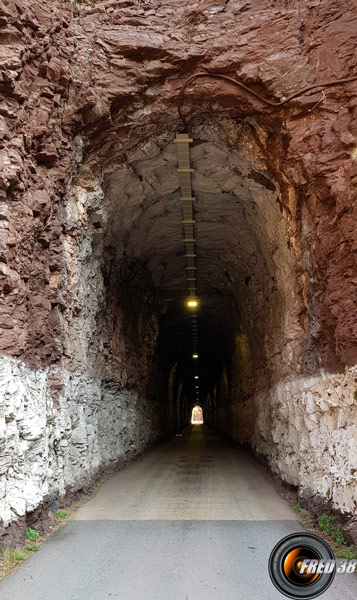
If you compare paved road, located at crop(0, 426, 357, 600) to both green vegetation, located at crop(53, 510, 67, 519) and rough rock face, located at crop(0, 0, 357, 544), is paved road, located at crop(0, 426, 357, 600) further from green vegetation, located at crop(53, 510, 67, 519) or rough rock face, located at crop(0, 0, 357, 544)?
rough rock face, located at crop(0, 0, 357, 544)

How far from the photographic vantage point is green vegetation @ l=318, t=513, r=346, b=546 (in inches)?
267

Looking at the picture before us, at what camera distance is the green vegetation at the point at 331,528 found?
267 inches

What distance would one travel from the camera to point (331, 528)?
23.6ft

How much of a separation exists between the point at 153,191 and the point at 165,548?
9152 millimetres

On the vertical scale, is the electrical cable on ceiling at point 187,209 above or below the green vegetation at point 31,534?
above

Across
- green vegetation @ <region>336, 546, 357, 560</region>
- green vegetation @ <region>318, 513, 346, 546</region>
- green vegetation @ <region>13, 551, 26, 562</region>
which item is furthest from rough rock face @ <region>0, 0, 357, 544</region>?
green vegetation @ <region>336, 546, 357, 560</region>

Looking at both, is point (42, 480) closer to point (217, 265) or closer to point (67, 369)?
point (67, 369)

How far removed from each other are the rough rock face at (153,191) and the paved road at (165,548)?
0.91 metres

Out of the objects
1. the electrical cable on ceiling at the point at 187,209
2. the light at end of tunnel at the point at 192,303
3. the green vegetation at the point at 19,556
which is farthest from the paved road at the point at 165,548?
the light at end of tunnel at the point at 192,303

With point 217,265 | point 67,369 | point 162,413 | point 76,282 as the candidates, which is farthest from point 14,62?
point 162,413

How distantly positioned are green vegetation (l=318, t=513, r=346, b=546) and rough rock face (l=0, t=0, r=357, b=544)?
0.39m

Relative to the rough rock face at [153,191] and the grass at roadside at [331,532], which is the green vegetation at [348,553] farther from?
the rough rock face at [153,191]

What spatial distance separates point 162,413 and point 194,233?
613 inches

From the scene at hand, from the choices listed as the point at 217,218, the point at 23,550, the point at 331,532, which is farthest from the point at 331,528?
the point at 217,218
